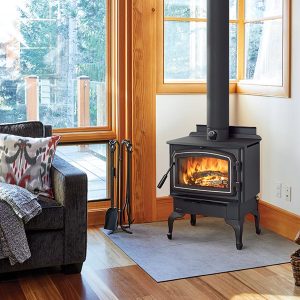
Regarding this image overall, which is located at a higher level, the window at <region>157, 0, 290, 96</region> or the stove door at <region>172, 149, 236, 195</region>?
the window at <region>157, 0, 290, 96</region>

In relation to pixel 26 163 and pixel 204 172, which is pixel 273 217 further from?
pixel 26 163

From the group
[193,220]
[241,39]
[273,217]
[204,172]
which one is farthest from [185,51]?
[273,217]

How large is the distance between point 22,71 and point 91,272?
171cm

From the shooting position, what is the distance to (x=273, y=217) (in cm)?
462

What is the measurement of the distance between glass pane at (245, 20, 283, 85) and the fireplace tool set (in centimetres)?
116

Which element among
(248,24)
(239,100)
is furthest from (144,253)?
(248,24)

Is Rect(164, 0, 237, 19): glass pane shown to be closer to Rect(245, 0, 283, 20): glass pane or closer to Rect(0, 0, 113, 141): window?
Rect(245, 0, 283, 20): glass pane

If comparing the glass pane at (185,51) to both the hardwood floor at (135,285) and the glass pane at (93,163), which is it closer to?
the glass pane at (93,163)

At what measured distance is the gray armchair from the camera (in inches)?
141

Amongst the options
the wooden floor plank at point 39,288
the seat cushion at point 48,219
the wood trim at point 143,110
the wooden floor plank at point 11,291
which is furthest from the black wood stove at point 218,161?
the wooden floor plank at point 11,291

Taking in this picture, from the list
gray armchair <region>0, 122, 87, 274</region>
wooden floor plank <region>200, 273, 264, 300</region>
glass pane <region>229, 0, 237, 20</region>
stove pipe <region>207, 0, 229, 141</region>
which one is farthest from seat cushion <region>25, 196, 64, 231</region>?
glass pane <region>229, 0, 237, 20</region>

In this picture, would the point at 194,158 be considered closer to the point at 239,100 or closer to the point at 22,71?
the point at 239,100

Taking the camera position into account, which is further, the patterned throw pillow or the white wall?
the white wall

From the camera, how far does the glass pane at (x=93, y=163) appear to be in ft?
15.9
